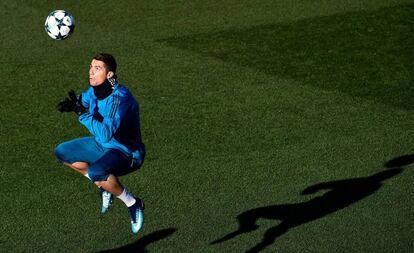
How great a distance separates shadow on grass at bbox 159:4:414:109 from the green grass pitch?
0.04 meters

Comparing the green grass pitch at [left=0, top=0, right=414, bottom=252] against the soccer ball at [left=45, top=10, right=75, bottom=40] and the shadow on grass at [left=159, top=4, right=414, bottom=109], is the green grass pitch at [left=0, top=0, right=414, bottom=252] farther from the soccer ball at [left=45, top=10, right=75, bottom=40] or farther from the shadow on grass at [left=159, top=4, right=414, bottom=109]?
the soccer ball at [left=45, top=10, right=75, bottom=40]

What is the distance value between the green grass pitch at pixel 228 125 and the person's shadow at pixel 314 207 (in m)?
0.03

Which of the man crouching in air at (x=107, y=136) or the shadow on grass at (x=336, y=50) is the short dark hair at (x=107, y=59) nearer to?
the man crouching in air at (x=107, y=136)

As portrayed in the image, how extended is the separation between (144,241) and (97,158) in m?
1.16

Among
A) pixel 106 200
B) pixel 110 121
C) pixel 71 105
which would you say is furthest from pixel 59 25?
pixel 71 105

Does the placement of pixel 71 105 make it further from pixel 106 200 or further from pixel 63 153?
pixel 106 200

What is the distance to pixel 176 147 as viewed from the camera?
14109 millimetres

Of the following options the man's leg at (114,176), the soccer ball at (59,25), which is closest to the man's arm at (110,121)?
the man's leg at (114,176)

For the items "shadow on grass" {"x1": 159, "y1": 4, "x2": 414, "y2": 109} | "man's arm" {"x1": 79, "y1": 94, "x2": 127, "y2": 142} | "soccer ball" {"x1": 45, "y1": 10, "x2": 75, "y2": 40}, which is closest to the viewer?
"man's arm" {"x1": 79, "y1": 94, "x2": 127, "y2": 142}

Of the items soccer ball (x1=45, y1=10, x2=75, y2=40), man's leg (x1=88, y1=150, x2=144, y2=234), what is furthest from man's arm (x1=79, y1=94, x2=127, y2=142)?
soccer ball (x1=45, y1=10, x2=75, y2=40)

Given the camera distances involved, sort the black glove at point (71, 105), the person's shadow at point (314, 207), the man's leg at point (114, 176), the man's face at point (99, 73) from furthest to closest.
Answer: the person's shadow at point (314, 207) < the man's face at point (99, 73) < the man's leg at point (114, 176) < the black glove at point (71, 105)

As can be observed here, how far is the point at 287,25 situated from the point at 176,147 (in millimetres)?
6932

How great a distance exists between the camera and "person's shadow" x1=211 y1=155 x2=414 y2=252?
37.6ft

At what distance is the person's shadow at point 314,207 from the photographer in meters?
11.5
